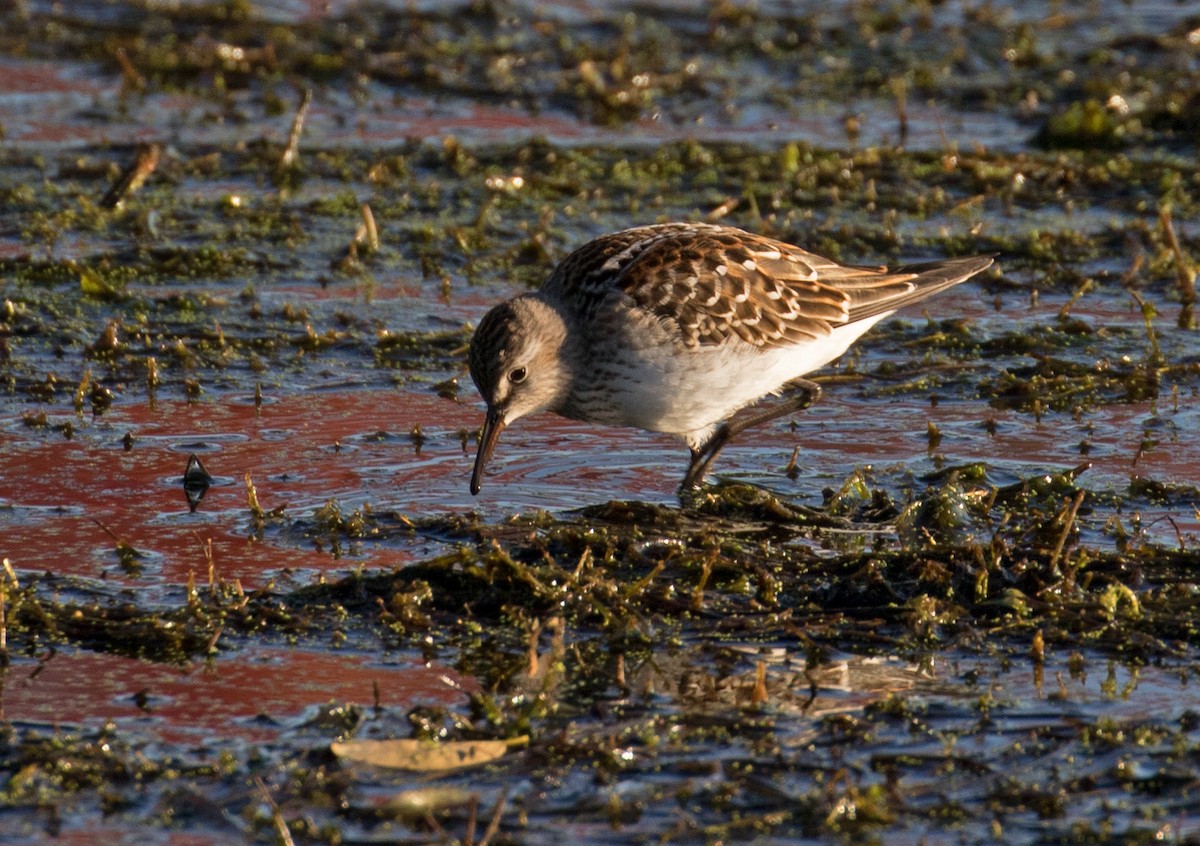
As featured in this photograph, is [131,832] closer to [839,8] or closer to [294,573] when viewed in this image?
[294,573]

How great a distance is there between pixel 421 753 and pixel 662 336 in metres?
2.83

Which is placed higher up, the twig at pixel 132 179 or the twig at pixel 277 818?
the twig at pixel 132 179

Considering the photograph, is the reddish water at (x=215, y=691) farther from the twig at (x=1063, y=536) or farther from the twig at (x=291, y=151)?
the twig at (x=291, y=151)

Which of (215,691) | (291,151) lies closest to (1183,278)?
(291,151)

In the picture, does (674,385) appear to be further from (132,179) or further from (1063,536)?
(132,179)

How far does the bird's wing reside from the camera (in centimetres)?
788

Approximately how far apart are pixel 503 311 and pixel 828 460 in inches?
68.2

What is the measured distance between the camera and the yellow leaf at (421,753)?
535 cm

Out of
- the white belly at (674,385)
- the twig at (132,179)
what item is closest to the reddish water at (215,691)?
the white belly at (674,385)

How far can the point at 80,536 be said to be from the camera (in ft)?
24.3

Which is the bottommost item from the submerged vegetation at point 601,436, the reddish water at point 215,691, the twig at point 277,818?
the twig at point 277,818

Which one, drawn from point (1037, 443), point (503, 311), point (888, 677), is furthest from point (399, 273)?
point (888, 677)

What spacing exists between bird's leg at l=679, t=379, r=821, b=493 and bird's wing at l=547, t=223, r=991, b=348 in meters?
0.48

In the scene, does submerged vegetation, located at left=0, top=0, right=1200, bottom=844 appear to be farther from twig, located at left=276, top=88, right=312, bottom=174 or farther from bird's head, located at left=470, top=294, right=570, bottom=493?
bird's head, located at left=470, top=294, right=570, bottom=493
